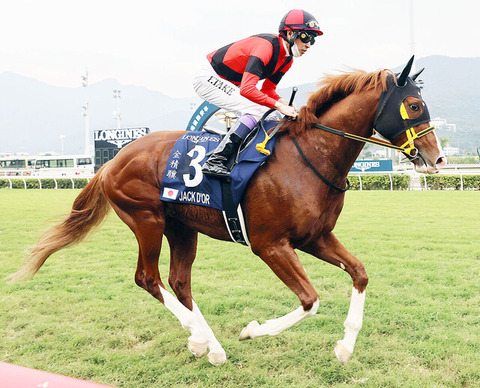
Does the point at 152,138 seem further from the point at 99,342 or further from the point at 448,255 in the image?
the point at 448,255

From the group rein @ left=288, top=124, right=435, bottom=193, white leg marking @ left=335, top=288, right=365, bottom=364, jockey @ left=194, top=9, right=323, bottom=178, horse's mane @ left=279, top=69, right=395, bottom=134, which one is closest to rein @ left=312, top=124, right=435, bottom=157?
rein @ left=288, top=124, right=435, bottom=193

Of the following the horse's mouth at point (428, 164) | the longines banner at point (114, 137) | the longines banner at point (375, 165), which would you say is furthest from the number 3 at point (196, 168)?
the longines banner at point (114, 137)

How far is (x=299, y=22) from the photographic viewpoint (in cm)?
305

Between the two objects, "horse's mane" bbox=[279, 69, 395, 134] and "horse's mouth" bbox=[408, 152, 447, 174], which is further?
"horse's mane" bbox=[279, 69, 395, 134]

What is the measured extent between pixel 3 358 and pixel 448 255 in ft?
19.3

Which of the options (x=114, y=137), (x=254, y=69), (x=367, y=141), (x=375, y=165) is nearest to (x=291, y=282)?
(x=367, y=141)

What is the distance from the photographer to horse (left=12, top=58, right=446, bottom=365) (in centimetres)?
284

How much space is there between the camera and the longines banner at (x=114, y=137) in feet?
95.5

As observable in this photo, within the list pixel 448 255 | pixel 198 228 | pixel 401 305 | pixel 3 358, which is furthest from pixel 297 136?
pixel 448 255

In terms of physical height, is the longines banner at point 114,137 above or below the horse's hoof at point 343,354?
below

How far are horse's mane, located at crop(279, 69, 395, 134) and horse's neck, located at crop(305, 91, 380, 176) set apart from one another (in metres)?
0.06

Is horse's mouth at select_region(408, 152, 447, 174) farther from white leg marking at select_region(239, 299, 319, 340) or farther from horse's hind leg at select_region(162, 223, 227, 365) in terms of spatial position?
horse's hind leg at select_region(162, 223, 227, 365)

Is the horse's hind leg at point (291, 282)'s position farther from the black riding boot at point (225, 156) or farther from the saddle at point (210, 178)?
the black riding boot at point (225, 156)

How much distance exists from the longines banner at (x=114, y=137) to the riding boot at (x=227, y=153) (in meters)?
26.6
